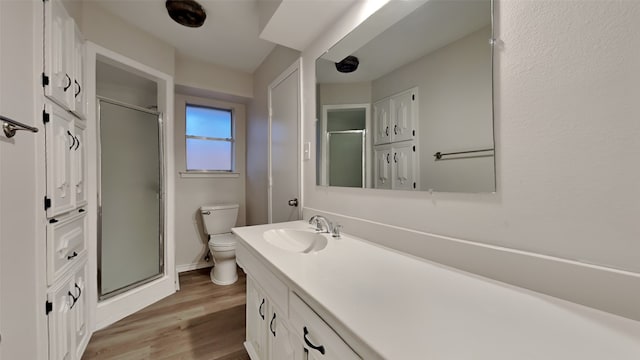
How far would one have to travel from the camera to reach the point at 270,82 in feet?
7.61

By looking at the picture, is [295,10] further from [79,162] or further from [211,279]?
[211,279]

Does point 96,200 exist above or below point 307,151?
below

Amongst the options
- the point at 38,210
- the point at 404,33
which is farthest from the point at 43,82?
the point at 404,33

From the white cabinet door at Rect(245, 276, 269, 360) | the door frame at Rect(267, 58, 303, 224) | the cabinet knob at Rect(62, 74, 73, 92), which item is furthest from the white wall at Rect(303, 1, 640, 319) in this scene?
the cabinet knob at Rect(62, 74, 73, 92)

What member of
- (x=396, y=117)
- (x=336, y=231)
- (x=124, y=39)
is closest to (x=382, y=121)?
(x=396, y=117)

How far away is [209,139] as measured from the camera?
2.90 metres

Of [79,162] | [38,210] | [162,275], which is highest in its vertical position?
[79,162]

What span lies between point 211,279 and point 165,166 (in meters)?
1.30

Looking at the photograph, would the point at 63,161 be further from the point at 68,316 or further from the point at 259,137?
the point at 259,137

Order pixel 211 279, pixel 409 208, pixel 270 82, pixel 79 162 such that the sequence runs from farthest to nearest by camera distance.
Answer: pixel 211 279
pixel 270 82
pixel 79 162
pixel 409 208

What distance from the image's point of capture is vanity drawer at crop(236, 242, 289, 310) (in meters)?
0.82

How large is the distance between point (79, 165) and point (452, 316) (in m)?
2.09

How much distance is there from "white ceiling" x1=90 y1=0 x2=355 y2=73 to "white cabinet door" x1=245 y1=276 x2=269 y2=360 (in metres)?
1.54

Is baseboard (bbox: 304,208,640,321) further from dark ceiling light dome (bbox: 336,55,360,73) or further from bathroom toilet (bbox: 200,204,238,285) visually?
bathroom toilet (bbox: 200,204,238,285)
